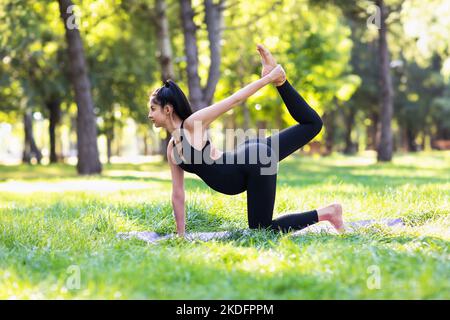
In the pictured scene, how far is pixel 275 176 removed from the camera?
18.4 feet

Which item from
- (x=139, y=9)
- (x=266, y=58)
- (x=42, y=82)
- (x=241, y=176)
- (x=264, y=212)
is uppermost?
(x=139, y=9)

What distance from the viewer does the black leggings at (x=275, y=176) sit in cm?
557

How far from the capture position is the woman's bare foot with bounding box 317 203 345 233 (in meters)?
5.78

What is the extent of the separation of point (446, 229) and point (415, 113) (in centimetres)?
4397

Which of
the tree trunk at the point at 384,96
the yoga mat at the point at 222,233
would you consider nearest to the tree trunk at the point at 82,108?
the tree trunk at the point at 384,96

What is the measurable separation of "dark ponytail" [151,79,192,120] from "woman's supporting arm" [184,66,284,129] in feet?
0.58

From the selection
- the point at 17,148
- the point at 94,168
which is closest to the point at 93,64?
the point at 94,168

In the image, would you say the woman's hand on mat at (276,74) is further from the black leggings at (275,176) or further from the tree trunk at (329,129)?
the tree trunk at (329,129)

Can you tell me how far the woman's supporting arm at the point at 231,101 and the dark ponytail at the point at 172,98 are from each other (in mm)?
176

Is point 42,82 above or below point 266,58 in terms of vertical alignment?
above

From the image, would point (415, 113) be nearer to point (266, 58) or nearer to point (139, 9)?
point (139, 9)
